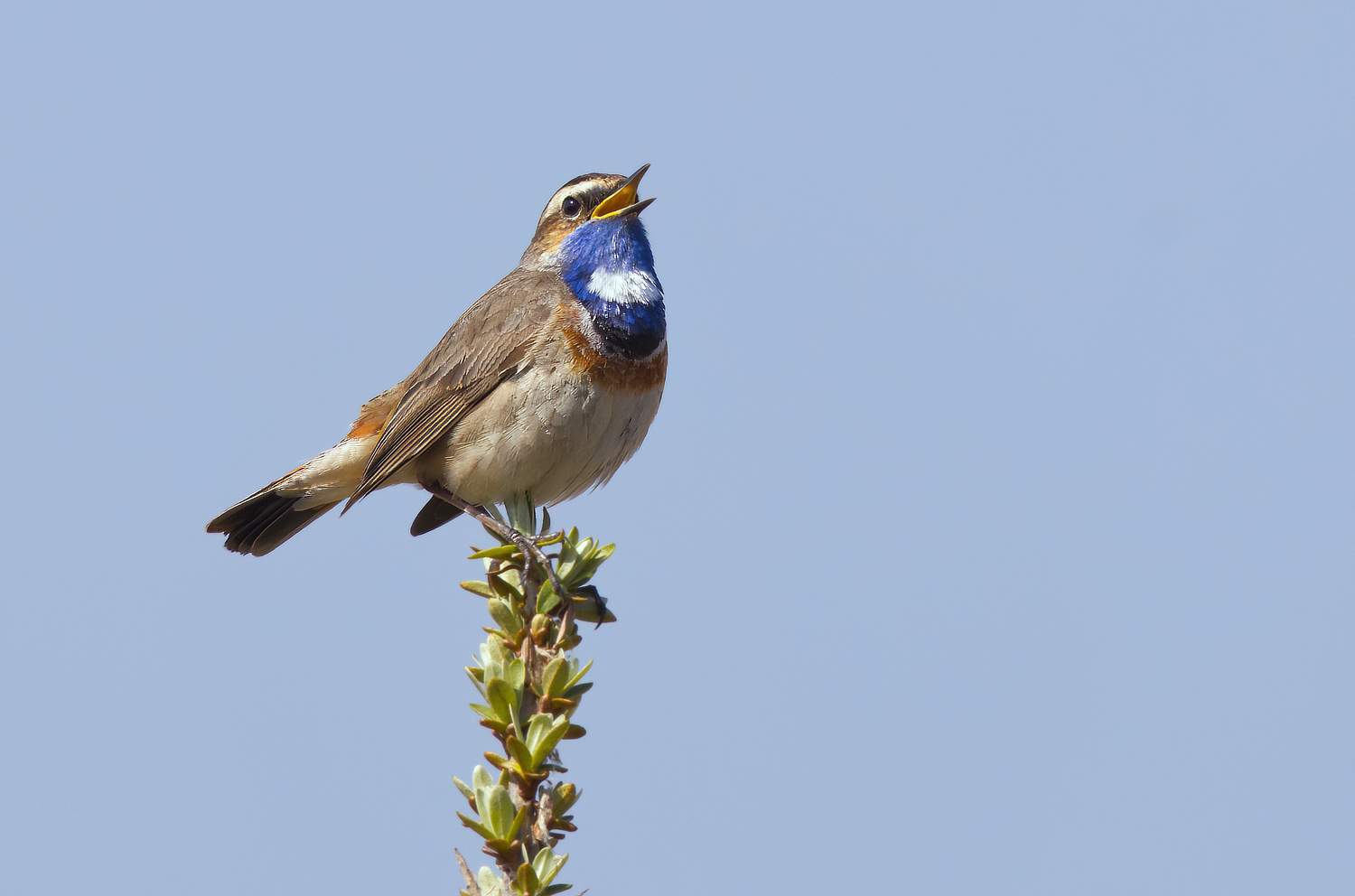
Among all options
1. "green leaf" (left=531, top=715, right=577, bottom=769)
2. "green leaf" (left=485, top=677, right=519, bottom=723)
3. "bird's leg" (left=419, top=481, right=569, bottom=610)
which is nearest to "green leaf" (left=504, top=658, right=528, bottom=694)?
"green leaf" (left=485, top=677, right=519, bottom=723)

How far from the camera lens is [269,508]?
29.6ft

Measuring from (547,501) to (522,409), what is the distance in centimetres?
91

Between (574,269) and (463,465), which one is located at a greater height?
(574,269)

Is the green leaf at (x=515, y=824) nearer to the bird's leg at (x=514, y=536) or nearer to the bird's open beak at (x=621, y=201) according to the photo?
the bird's leg at (x=514, y=536)

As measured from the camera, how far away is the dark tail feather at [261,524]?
8.90m

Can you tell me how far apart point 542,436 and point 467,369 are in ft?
2.89

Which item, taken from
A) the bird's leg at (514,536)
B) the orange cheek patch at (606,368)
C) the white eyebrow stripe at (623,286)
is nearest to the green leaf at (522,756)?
the bird's leg at (514,536)

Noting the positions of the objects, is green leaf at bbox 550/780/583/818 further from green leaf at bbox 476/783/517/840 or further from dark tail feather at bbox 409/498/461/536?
dark tail feather at bbox 409/498/461/536

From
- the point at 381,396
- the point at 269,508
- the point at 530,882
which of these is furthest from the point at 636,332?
the point at 530,882

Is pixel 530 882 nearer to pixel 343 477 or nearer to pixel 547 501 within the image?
pixel 547 501

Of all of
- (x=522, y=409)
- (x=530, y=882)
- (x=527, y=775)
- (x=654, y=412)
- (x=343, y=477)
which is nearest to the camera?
(x=530, y=882)

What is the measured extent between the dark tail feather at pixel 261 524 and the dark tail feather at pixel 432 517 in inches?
32.1

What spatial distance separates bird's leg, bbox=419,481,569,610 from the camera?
578cm

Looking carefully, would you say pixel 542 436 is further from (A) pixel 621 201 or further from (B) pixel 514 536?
(A) pixel 621 201
